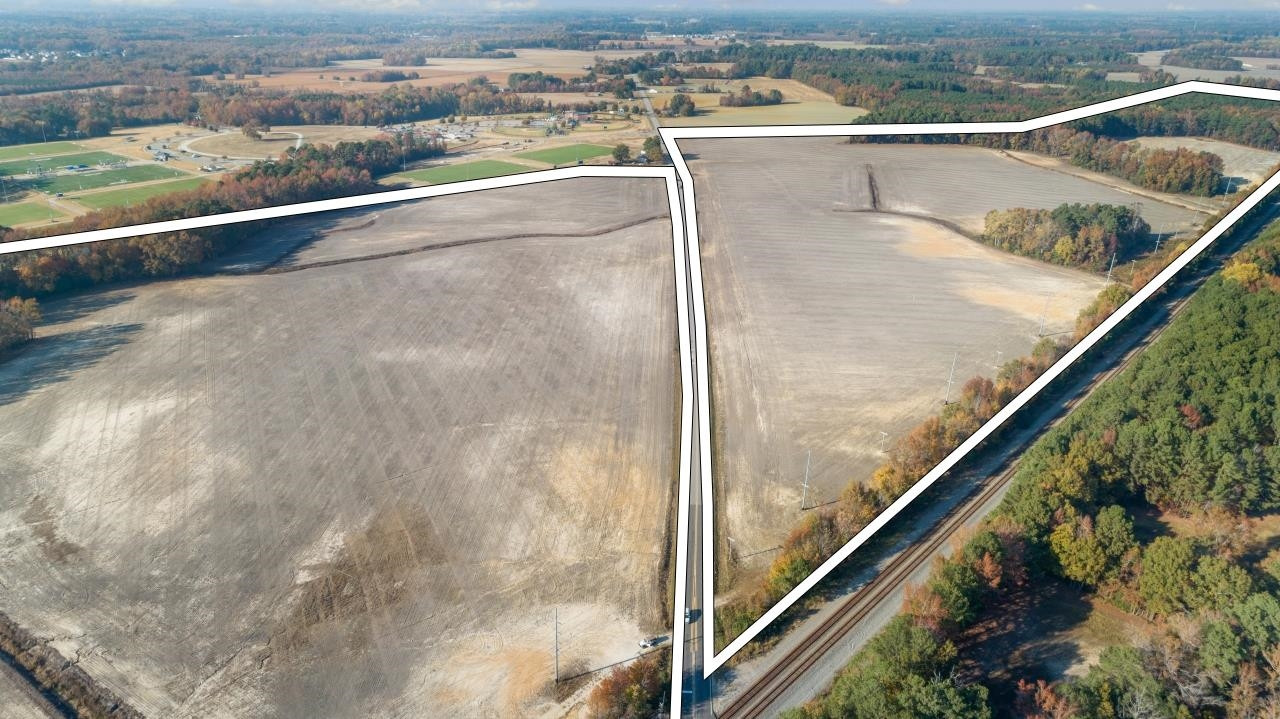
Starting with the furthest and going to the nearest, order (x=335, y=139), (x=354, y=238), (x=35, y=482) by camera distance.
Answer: (x=335, y=139) → (x=354, y=238) → (x=35, y=482)

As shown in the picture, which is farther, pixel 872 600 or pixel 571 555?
pixel 571 555

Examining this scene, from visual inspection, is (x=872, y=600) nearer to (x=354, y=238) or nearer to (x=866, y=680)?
(x=866, y=680)

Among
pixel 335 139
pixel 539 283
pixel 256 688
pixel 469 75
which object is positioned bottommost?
pixel 256 688

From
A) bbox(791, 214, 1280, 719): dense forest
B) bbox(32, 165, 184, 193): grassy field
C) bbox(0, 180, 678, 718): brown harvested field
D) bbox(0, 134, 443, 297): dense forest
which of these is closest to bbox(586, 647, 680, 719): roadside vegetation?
bbox(0, 180, 678, 718): brown harvested field

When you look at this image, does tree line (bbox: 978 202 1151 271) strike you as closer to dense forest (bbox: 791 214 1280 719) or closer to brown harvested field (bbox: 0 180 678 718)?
dense forest (bbox: 791 214 1280 719)

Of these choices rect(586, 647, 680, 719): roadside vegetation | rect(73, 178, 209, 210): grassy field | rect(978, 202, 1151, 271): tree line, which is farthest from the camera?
rect(73, 178, 209, 210): grassy field

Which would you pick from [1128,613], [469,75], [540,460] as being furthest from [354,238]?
[469,75]
